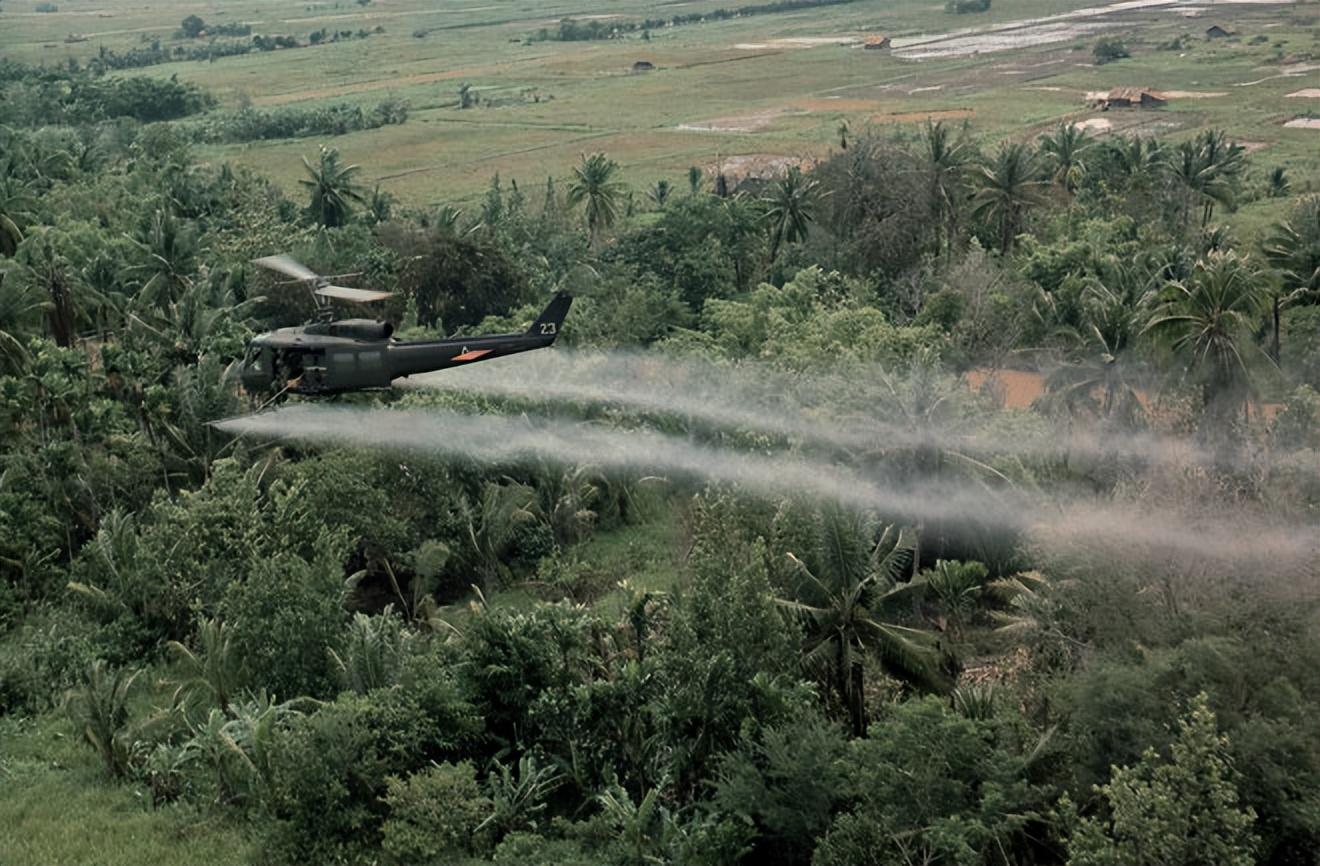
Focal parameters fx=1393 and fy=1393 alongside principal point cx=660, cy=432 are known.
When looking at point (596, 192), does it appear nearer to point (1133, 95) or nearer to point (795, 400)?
point (795, 400)

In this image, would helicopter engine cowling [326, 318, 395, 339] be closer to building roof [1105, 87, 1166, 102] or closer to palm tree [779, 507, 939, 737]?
palm tree [779, 507, 939, 737]

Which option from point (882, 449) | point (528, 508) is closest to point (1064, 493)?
point (882, 449)

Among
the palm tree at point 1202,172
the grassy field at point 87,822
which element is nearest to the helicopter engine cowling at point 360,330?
the grassy field at point 87,822

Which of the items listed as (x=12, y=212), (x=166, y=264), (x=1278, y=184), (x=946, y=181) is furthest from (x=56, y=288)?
(x=1278, y=184)

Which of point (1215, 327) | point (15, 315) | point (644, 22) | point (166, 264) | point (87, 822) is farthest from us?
point (644, 22)

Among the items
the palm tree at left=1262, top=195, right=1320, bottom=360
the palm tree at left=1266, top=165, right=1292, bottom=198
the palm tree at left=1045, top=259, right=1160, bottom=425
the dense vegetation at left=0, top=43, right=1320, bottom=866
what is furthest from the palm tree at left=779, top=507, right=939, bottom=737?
the palm tree at left=1266, top=165, right=1292, bottom=198
